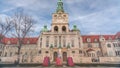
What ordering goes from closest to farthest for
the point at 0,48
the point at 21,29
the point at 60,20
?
the point at 21,29 < the point at 60,20 < the point at 0,48

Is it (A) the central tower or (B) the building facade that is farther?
(A) the central tower

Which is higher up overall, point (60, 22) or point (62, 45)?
point (60, 22)

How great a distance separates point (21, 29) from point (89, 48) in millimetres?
27418

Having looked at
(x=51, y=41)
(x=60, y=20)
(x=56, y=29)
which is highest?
(x=60, y=20)

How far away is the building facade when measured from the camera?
1612 inches

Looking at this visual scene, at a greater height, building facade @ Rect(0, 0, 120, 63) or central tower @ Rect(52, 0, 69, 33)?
central tower @ Rect(52, 0, 69, 33)

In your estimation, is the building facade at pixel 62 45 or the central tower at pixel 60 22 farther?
the central tower at pixel 60 22

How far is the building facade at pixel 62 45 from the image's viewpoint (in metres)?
40.9

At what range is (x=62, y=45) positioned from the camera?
42625mm

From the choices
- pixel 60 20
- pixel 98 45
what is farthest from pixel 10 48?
pixel 98 45

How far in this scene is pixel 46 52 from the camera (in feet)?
139

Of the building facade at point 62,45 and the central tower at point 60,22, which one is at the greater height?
the central tower at point 60,22

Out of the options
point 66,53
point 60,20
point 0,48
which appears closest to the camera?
point 66,53

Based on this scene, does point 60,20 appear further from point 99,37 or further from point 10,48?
point 10,48
